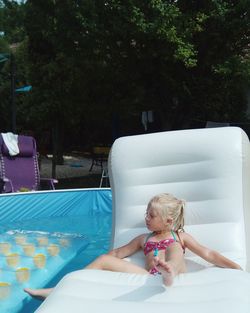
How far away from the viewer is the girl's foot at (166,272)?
7.83ft

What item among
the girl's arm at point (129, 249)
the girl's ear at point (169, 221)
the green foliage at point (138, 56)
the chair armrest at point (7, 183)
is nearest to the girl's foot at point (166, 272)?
the girl's ear at point (169, 221)

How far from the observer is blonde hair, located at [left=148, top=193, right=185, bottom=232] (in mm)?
3057

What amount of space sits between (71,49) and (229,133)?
6.16 meters

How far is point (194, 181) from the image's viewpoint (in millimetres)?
3549

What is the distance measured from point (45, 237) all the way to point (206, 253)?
7.73 feet

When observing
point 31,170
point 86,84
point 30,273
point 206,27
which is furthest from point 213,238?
point 86,84

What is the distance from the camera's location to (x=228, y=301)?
87.4 inches

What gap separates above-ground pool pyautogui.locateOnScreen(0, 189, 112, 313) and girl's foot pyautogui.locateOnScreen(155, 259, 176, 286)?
1.44 meters

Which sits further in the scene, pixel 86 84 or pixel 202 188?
pixel 86 84

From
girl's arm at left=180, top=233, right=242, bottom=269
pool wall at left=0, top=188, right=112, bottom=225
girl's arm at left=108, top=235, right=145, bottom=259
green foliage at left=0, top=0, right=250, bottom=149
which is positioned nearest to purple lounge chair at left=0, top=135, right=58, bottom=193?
pool wall at left=0, top=188, right=112, bottom=225

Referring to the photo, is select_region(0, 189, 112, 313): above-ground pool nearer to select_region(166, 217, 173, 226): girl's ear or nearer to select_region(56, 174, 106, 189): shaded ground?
select_region(166, 217, 173, 226): girl's ear

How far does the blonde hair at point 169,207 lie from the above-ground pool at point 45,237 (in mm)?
1183

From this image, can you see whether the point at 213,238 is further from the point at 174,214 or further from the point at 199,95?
Answer: the point at 199,95

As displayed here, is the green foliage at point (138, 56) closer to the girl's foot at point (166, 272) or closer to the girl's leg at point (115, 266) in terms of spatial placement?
the girl's leg at point (115, 266)
